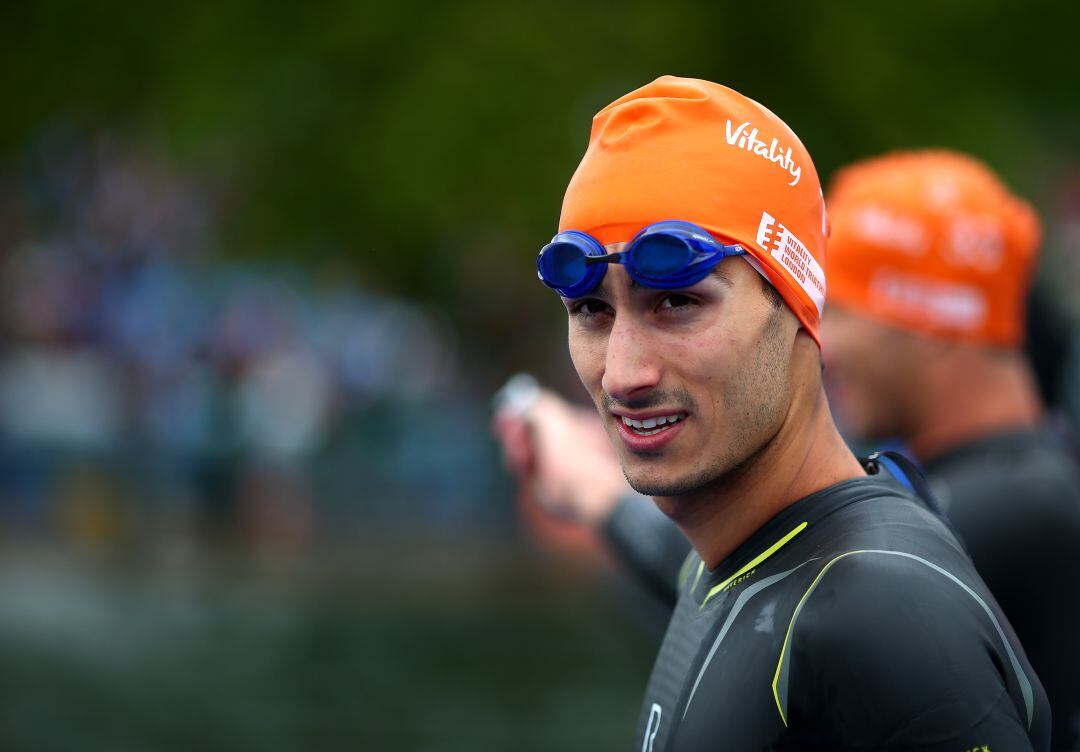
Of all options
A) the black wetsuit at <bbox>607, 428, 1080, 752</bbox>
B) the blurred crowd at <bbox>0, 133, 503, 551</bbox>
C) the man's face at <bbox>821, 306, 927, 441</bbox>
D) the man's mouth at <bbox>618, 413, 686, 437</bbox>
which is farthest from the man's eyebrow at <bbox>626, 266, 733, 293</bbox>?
the blurred crowd at <bbox>0, 133, 503, 551</bbox>

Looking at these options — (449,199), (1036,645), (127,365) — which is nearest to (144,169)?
(127,365)

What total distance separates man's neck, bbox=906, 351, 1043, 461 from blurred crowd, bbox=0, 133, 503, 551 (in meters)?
14.7

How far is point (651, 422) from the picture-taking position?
2443 millimetres

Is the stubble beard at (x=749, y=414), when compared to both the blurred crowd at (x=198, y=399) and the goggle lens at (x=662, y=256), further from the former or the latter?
the blurred crowd at (x=198, y=399)

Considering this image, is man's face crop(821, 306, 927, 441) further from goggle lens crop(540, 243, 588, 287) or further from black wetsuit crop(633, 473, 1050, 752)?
goggle lens crop(540, 243, 588, 287)

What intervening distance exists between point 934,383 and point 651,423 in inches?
83.5

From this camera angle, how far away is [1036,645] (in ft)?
11.6

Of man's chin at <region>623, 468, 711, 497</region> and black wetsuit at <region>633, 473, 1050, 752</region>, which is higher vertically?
man's chin at <region>623, 468, 711, 497</region>

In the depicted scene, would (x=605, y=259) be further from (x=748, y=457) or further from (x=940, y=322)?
(x=940, y=322)

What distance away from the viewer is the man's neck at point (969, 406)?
427 centimetres

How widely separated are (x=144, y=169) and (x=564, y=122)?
32.8 feet

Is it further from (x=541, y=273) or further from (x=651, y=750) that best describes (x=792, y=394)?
(x=651, y=750)

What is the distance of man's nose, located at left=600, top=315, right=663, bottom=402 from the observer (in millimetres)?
2412

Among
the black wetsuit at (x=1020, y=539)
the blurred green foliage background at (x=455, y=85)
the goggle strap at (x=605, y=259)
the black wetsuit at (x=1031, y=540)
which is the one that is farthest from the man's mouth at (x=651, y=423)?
the blurred green foliage background at (x=455, y=85)
